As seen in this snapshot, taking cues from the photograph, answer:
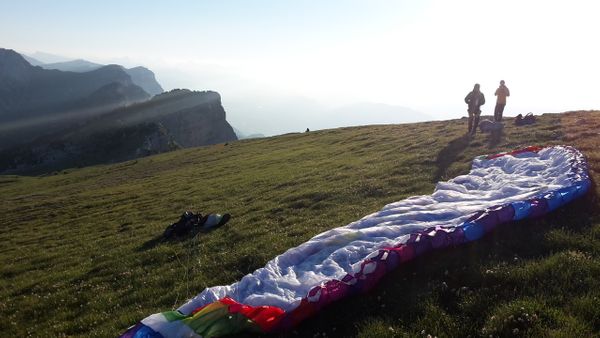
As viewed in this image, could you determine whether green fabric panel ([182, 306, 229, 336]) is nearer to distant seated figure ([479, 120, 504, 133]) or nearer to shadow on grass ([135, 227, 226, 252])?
shadow on grass ([135, 227, 226, 252])

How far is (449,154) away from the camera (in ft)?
88.3

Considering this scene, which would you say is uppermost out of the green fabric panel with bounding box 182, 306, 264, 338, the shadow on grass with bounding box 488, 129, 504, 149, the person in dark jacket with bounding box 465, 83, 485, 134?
the person in dark jacket with bounding box 465, 83, 485, 134

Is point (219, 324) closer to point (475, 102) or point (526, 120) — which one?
point (475, 102)

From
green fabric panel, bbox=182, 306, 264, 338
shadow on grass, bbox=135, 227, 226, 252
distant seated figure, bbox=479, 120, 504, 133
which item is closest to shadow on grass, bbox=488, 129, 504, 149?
distant seated figure, bbox=479, 120, 504, 133

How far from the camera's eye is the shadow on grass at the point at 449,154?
74.5 feet

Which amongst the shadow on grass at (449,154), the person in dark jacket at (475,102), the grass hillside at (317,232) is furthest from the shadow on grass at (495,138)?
the person in dark jacket at (475,102)

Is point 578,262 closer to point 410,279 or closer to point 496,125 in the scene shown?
point 410,279

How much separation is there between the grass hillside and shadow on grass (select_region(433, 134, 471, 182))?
100mm

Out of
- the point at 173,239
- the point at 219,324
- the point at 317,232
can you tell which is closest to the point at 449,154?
the point at 317,232

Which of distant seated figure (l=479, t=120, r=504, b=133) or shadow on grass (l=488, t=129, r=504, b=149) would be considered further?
distant seated figure (l=479, t=120, r=504, b=133)

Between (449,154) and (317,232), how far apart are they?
14.5 metres

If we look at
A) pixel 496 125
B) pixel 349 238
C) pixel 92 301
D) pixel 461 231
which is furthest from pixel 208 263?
pixel 496 125

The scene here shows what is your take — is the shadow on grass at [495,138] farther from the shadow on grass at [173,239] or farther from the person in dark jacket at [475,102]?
the shadow on grass at [173,239]

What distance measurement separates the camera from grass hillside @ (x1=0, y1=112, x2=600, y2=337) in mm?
8125
